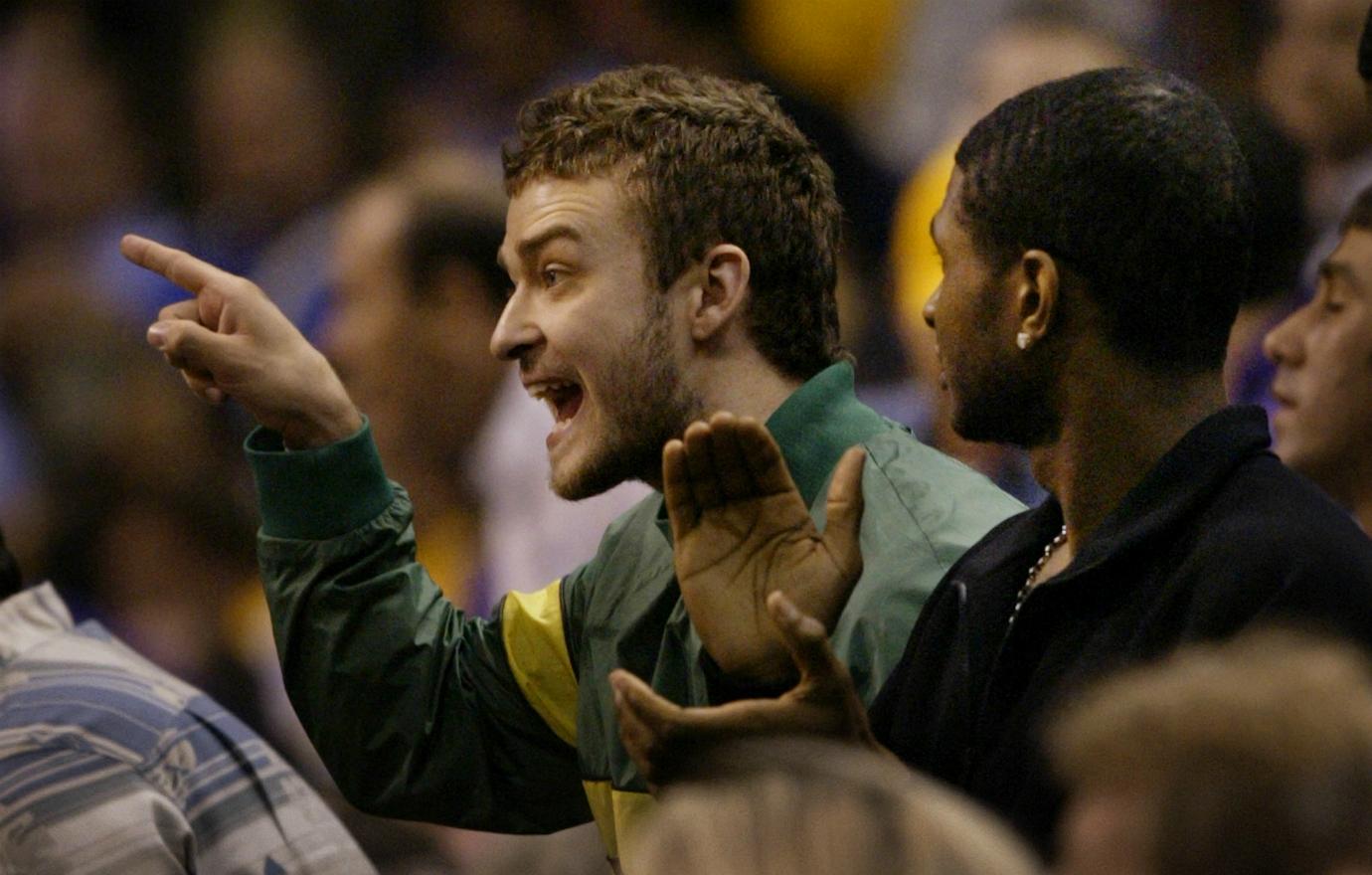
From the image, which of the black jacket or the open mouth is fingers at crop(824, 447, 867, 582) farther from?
the open mouth

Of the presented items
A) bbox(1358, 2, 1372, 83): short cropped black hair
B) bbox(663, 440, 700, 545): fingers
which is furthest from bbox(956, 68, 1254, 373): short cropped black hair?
bbox(1358, 2, 1372, 83): short cropped black hair

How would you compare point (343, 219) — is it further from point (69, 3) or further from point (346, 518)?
point (346, 518)

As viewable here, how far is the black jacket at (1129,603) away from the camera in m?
1.21

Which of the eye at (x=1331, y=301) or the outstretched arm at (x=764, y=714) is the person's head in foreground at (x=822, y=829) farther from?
the eye at (x=1331, y=301)

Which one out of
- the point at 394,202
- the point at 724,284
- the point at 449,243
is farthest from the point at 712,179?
the point at 394,202

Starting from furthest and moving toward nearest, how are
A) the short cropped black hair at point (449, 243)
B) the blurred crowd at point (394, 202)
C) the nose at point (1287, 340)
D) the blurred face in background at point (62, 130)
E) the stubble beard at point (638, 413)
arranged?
the blurred face in background at point (62, 130) < the short cropped black hair at point (449, 243) < the blurred crowd at point (394, 202) < the nose at point (1287, 340) < the stubble beard at point (638, 413)

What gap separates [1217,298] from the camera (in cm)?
135

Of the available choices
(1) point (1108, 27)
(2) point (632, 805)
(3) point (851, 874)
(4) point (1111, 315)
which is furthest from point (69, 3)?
(3) point (851, 874)

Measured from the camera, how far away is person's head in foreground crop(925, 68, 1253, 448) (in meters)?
1.34

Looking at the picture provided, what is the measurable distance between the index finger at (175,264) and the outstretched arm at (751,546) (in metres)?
0.57

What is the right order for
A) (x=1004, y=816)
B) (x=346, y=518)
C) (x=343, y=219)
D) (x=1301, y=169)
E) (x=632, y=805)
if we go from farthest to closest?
1. (x=343, y=219)
2. (x=1301, y=169)
3. (x=346, y=518)
4. (x=632, y=805)
5. (x=1004, y=816)

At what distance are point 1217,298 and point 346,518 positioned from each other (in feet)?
2.75

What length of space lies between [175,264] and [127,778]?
483 mm

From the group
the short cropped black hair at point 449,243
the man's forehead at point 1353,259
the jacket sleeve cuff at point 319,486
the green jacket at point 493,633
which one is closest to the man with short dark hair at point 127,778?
the green jacket at point 493,633
